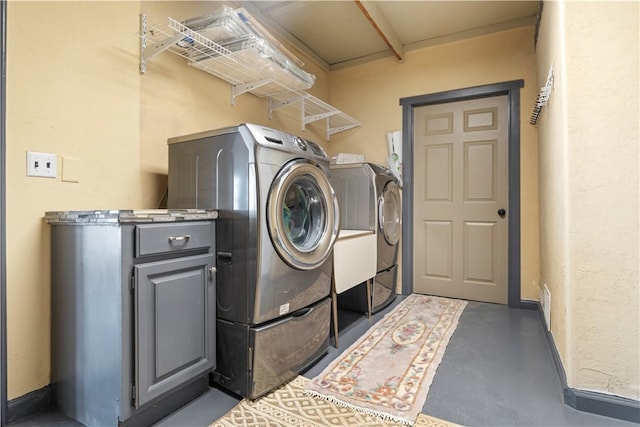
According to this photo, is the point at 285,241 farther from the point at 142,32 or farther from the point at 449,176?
the point at 449,176

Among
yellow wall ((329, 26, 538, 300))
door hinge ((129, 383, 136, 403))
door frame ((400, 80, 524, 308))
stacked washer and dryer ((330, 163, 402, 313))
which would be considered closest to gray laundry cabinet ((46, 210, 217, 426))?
door hinge ((129, 383, 136, 403))

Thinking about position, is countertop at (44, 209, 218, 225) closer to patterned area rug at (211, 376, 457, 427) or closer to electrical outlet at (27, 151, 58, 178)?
electrical outlet at (27, 151, 58, 178)

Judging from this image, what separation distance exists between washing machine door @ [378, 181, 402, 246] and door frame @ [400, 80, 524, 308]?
0.18m

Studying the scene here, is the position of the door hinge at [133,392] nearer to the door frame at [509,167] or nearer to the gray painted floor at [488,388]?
the gray painted floor at [488,388]

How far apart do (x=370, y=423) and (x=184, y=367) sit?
0.81 meters

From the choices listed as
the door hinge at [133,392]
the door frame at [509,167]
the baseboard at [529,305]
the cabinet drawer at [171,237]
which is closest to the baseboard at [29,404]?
the door hinge at [133,392]

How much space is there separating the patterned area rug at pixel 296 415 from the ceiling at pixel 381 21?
256cm

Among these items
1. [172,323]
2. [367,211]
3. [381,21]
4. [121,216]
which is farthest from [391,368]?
[381,21]

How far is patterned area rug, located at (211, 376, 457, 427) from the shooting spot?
134cm

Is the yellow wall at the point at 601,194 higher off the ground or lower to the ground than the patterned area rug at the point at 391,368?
higher

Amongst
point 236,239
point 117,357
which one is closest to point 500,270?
point 236,239

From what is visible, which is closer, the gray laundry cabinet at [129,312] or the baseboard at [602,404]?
the gray laundry cabinet at [129,312]

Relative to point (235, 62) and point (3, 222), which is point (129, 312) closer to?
point (3, 222)

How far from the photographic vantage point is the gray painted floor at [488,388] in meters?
1.37
